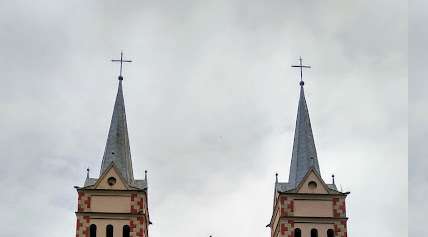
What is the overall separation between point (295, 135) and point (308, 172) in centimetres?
443

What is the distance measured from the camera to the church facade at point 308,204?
8044 centimetres

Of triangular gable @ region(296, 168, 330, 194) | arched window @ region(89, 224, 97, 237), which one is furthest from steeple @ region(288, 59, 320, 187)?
arched window @ region(89, 224, 97, 237)

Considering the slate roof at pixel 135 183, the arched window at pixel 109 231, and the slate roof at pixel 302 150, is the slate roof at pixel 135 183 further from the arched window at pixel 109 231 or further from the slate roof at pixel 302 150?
the slate roof at pixel 302 150

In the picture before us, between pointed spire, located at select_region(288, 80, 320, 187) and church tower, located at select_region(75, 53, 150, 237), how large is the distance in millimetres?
11379

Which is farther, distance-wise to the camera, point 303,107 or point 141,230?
point 303,107

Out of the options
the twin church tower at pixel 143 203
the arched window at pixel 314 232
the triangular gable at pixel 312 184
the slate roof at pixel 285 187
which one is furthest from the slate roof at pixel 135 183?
the arched window at pixel 314 232

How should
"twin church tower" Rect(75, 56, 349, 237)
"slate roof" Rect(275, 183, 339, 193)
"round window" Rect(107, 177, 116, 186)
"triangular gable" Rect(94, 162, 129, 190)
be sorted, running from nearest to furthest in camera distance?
"twin church tower" Rect(75, 56, 349, 237), "triangular gable" Rect(94, 162, 129, 190), "round window" Rect(107, 177, 116, 186), "slate roof" Rect(275, 183, 339, 193)

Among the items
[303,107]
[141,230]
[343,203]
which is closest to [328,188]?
[343,203]

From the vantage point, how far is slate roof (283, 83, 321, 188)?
83.1 m

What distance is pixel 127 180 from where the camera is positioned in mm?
81938

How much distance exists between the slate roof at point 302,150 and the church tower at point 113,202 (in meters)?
11.3

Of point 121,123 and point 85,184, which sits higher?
point 121,123

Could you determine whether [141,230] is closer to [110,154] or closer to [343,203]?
→ [110,154]

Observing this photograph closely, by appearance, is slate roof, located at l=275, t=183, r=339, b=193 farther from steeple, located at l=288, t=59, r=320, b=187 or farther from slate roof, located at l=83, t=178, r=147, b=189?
slate roof, located at l=83, t=178, r=147, b=189
